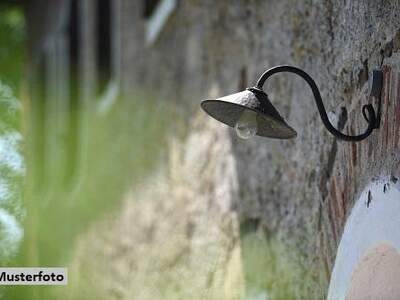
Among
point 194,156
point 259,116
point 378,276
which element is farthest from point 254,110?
point 194,156

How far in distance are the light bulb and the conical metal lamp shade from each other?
0.01 m

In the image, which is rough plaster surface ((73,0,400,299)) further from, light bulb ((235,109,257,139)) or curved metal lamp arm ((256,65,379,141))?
light bulb ((235,109,257,139))

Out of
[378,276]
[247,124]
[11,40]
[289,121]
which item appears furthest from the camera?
A: [11,40]

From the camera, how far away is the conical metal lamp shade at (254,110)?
112 inches

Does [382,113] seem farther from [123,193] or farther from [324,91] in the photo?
[123,193]

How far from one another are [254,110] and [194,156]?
7.90 ft

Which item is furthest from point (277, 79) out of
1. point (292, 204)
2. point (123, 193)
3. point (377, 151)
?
point (123, 193)

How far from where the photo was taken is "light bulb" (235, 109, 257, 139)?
9.54 feet

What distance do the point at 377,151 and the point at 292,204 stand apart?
980 millimetres

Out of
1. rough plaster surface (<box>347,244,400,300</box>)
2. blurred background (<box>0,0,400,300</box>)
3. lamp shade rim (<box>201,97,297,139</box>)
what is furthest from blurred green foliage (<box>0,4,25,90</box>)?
rough plaster surface (<box>347,244,400,300</box>)

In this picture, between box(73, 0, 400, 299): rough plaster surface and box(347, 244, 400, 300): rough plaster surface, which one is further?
box(73, 0, 400, 299): rough plaster surface

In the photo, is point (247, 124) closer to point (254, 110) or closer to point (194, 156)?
point (254, 110)

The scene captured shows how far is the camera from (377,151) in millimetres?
2883

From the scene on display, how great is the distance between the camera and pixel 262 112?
2.83 metres
